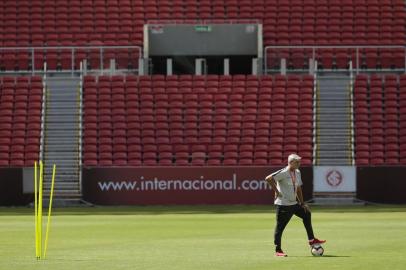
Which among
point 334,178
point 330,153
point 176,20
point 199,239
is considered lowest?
point 199,239

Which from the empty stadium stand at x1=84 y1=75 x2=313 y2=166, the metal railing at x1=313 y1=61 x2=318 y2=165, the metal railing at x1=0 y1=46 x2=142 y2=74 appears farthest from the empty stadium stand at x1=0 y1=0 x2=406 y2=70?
the empty stadium stand at x1=84 y1=75 x2=313 y2=166

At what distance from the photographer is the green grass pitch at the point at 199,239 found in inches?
644

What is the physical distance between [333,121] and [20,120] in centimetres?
1239

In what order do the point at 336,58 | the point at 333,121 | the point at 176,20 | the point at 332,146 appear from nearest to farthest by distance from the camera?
the point at 332,146 < the point at 333,121 < the point at 336,58 < the point at 176,20

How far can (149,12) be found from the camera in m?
45.8

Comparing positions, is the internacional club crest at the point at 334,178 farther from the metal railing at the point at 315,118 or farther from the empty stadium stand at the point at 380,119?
the empty stadium stand at the point at 380,119

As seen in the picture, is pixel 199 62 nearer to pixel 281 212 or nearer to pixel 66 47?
pixel 66 47

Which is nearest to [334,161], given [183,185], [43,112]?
[183,185]

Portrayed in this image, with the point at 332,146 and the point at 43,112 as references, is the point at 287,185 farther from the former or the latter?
the point at 43,112

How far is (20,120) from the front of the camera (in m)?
40.8

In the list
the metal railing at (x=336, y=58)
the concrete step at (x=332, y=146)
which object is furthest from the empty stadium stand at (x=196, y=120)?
the metal railing at (x=336, y=58)

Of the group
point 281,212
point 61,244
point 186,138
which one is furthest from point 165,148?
point 281,212

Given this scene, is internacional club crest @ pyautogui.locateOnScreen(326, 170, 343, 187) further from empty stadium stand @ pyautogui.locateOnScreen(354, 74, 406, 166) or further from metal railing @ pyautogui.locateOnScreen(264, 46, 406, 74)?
metal railing @ pyautogui.locateOnScreen(264, 46, 406, 74)

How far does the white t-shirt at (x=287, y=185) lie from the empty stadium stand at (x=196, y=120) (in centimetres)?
2101
